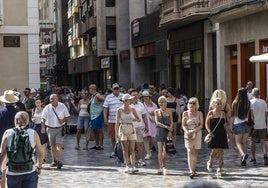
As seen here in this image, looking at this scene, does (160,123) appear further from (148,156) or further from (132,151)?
(148,156)

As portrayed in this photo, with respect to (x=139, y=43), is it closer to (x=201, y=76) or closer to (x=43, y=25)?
(x=201, y=76)

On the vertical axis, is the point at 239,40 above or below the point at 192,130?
above

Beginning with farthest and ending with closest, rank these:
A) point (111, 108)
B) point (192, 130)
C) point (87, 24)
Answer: point (87, 24)
point (111, 108)
point (192, 130)

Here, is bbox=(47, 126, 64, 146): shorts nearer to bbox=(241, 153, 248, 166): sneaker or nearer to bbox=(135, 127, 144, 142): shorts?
bbox=(135, 127, 144, 142): shorts

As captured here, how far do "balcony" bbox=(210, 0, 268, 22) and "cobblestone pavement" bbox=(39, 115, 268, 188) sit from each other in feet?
16.9

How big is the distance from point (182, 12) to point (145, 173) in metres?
14.9

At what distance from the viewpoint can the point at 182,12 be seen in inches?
1082

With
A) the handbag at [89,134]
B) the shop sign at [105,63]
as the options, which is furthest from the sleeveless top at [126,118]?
the shop sign at [105,63]

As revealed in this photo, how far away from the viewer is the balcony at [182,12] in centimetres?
2548

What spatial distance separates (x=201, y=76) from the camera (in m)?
27.8

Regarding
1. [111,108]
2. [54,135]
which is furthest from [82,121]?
[54,135]

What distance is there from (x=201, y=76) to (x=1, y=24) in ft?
30.6

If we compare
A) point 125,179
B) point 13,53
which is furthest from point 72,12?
point 125,179

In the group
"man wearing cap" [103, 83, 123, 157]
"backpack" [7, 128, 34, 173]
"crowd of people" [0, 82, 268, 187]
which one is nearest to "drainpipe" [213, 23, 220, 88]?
"crowd of people" [0, 82, 268, 187]
